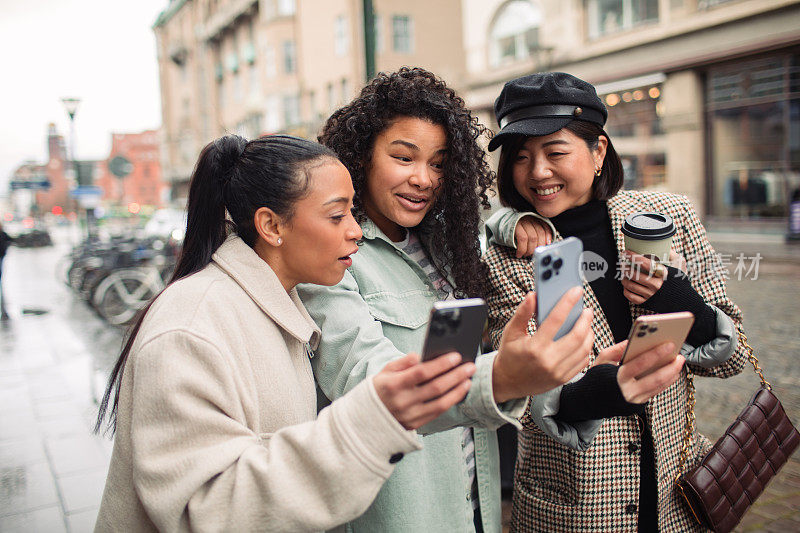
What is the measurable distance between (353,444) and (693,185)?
16.7 m

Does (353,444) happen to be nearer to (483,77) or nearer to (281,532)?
(281,532)

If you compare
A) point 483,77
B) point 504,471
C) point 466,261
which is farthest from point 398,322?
point 483,77

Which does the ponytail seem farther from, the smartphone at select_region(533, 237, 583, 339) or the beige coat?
the smartphone at select_region(533, 237, 583, 339)

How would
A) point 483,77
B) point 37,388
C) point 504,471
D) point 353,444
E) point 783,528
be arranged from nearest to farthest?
point 353,444, point 783,528, point 504,471, point 37,388, point 483,77

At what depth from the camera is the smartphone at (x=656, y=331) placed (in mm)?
1178

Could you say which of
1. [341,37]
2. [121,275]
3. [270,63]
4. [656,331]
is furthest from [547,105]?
[270,63]

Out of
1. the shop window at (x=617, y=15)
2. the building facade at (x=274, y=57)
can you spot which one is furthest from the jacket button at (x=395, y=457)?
the shop window at (x=617, y=15)

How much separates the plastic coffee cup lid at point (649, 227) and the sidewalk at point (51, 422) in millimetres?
3631

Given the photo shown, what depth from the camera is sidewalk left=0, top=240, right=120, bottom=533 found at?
3.90 m

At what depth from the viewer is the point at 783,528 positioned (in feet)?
10.7

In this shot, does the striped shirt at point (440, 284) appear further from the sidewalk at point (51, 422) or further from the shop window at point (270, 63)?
the shop window at point (270, 63)

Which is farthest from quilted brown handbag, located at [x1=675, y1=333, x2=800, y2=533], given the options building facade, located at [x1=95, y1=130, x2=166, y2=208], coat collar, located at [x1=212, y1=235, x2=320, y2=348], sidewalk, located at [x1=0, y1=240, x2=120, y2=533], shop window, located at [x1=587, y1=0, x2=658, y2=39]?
building facade, located at [x1=95, y1=130, x2=166, y2=208]

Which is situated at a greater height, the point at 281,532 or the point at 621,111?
the point at 621,111

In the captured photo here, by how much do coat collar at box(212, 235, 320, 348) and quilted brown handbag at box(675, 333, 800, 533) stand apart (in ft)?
4.43
